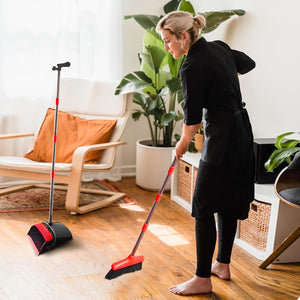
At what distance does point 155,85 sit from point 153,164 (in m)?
0.64

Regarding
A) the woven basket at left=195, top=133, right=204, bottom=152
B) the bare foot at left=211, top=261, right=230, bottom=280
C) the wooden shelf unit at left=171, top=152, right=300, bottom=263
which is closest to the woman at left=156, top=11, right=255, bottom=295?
the bare foot at left=211, top=261, right=230, bottom=280

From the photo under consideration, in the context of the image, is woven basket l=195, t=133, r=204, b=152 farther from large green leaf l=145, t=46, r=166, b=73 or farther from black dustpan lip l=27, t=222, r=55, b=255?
black dustpan lip l=27, t=222, r=55, b=255

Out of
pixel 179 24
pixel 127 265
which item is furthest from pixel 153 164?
pixel 179 24

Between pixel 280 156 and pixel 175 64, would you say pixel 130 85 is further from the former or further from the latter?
pixel 280 156


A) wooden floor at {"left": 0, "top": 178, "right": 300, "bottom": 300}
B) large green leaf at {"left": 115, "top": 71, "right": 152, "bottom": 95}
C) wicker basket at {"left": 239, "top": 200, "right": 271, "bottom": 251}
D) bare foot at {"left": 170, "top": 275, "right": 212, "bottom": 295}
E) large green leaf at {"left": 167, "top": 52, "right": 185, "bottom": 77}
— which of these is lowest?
wooden floor at {"left": 0, "top": 178, "right": 300, "bottom": 300}

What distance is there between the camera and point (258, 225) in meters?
2.66

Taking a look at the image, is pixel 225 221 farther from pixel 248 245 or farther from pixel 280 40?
pixel 280 40

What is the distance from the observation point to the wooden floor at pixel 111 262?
2.22m

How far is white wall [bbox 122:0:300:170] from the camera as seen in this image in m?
2.94

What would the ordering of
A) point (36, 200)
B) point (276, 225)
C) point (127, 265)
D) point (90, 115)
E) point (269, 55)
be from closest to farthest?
point (127, 265), point (276, 225), point (269, 55), point (36, 200), point (90, 115)

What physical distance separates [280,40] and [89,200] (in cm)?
175

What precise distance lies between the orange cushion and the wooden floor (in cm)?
45

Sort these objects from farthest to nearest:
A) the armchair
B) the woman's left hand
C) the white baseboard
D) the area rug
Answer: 1. the white baseboard
2. the area rug
3. the armchair
4. the woman's left hand

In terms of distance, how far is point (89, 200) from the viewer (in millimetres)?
3549
